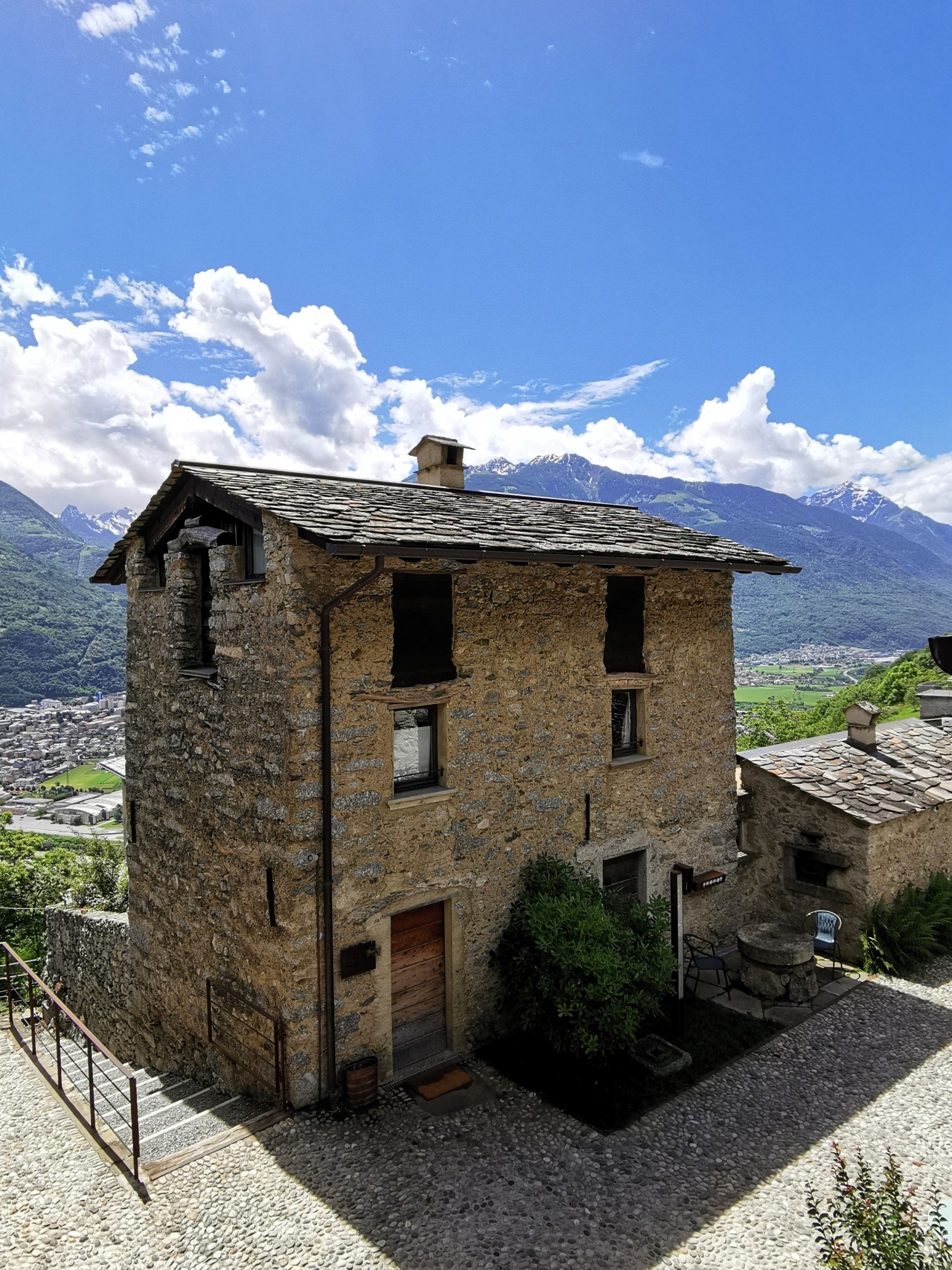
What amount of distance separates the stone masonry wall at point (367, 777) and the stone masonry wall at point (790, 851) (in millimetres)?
1171

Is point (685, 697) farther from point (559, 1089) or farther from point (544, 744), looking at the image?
point (559, 1089)

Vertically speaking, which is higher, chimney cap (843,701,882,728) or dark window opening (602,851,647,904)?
chimney cap (843,701,882,728)

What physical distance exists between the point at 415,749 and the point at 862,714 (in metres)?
9.08

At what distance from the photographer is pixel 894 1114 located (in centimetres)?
726

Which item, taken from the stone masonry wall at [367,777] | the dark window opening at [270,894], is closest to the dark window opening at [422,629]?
the stone masonry wall at [367,777]

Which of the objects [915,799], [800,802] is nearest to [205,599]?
[800,802]

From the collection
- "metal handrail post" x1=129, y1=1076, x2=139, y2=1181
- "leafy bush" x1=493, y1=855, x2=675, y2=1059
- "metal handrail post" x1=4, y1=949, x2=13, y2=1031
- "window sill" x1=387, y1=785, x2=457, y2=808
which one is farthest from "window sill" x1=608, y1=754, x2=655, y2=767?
"metal handrail post" x1=4, y1=949, x2=13, y2=1031

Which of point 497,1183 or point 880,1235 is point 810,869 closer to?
point 497,1183

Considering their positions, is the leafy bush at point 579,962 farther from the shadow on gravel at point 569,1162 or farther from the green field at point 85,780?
the green field at point 85,780

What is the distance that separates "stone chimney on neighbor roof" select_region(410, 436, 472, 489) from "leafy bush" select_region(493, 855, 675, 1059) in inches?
243

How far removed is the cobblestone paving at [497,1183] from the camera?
544 cm

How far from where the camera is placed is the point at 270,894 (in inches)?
287

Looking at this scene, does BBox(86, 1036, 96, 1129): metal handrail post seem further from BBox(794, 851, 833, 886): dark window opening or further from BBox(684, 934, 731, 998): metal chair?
BBox(794, 851, 833, 886): dark window opening

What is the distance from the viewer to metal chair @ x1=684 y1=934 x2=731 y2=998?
9.82 metres
